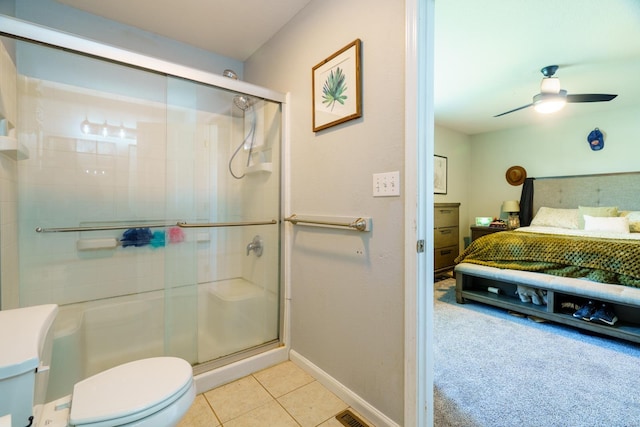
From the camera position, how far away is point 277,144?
2021mm

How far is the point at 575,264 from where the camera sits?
2.50 meters

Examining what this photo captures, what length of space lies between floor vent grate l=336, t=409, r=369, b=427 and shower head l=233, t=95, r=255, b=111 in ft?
6.48

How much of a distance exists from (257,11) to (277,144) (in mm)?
850

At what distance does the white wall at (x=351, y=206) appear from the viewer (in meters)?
1.29

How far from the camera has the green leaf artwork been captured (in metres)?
1.52

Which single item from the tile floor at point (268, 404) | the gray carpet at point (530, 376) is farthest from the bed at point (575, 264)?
the tile floor at point (268, 404)

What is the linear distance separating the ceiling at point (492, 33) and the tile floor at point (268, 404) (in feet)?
7.65

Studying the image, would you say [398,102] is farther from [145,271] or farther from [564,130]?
[564,130]

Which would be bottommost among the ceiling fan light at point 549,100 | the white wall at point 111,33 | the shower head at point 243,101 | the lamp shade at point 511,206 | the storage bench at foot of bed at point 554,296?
the storage bench at foot of bed at point 554,296

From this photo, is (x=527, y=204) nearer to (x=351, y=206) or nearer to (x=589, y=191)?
(x=589, y=191)

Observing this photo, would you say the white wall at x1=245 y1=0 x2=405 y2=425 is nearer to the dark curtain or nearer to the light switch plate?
the light switch plate

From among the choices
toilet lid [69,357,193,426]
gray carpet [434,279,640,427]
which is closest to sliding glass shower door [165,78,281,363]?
toilet lid [69,357,193,426]

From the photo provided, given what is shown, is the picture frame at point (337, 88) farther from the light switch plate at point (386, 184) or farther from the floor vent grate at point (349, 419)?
the floor vent grate at point (349, 419)

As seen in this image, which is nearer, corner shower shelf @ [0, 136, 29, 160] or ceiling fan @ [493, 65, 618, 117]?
corner shower shelf @ [0, 136, 29, 160]
